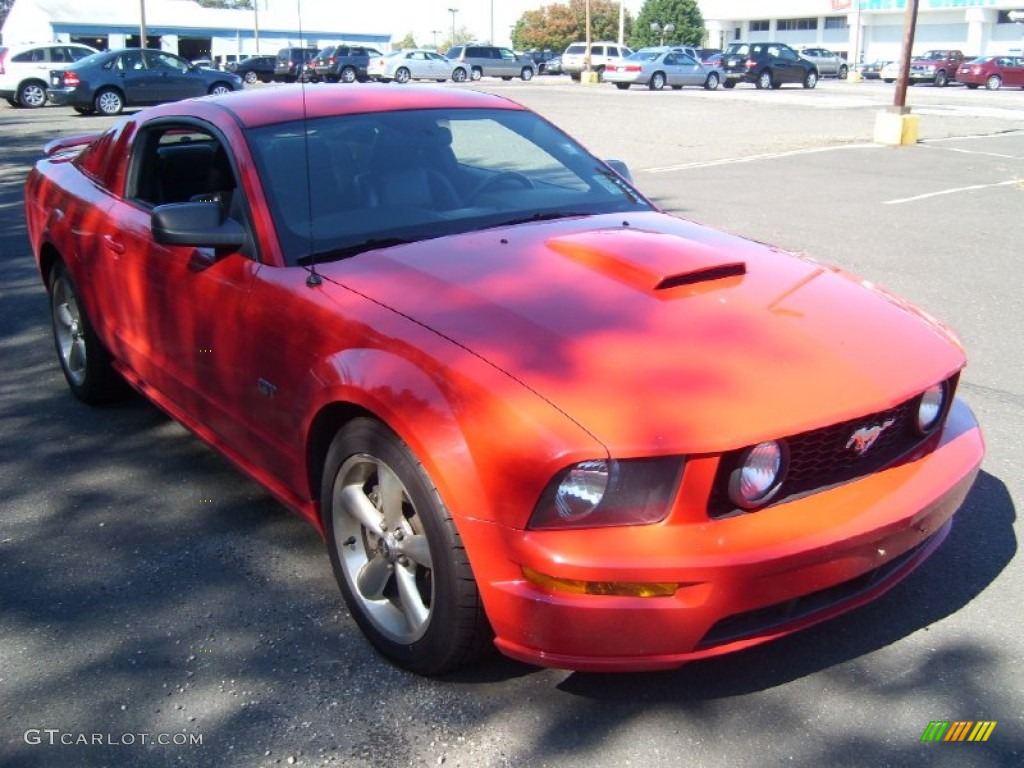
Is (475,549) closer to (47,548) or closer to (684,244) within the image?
(684,244)

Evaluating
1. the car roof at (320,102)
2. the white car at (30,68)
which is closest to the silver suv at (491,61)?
the white car at (30,68)

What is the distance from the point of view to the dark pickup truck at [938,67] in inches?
1747

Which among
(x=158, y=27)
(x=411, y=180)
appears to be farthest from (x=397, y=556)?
(x=158, y=27)

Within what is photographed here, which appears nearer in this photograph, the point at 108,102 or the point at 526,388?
the point at 526,388

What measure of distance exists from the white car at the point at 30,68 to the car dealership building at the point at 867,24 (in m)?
43.0

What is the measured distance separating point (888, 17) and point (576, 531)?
248 ft

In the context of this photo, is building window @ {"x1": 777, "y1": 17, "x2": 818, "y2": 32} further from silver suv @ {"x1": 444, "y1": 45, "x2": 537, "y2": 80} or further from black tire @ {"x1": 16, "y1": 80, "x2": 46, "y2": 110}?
black tire @ {"x1": 16, "y1": 80, "x2": 46, "y2": 110}

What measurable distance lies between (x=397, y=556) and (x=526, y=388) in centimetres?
70

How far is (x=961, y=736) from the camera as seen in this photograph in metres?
2.66

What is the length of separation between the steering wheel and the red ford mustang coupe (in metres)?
0.02

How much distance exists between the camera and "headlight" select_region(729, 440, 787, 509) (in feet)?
8.25

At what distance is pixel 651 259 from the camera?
326 centimetres

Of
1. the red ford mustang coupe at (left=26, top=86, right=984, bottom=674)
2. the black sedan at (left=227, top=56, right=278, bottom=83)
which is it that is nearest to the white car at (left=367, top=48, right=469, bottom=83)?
the black sedan at (left=227, top=56, right=278, bottom=83)

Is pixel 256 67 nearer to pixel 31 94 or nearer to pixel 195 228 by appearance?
pixel 31 94
